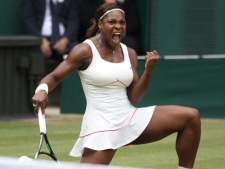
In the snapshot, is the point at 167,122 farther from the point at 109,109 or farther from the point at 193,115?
the point at 109,109

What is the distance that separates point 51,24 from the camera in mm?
13445

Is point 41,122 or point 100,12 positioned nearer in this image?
point 41,122

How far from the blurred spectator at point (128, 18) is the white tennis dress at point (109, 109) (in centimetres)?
679

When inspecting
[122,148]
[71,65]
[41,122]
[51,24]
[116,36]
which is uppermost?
[116,36]

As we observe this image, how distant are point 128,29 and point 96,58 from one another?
6973mm

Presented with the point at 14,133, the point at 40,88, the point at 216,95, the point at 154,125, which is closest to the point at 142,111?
the point at 154,125

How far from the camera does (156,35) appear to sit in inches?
514

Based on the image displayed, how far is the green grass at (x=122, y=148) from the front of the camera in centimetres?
893

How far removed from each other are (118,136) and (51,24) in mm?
6997

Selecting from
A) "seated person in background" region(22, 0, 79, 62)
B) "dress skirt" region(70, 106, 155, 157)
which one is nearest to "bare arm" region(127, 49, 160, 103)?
"dress skirt" region(70, 106, 155, 157)

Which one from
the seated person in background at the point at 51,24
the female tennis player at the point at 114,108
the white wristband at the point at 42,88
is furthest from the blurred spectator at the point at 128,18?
the white wristband at the point at 42,88

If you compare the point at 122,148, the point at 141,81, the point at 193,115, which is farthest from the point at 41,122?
the point at 122,148

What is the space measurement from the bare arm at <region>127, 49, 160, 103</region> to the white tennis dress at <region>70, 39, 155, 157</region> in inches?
2.6

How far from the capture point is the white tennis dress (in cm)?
664
